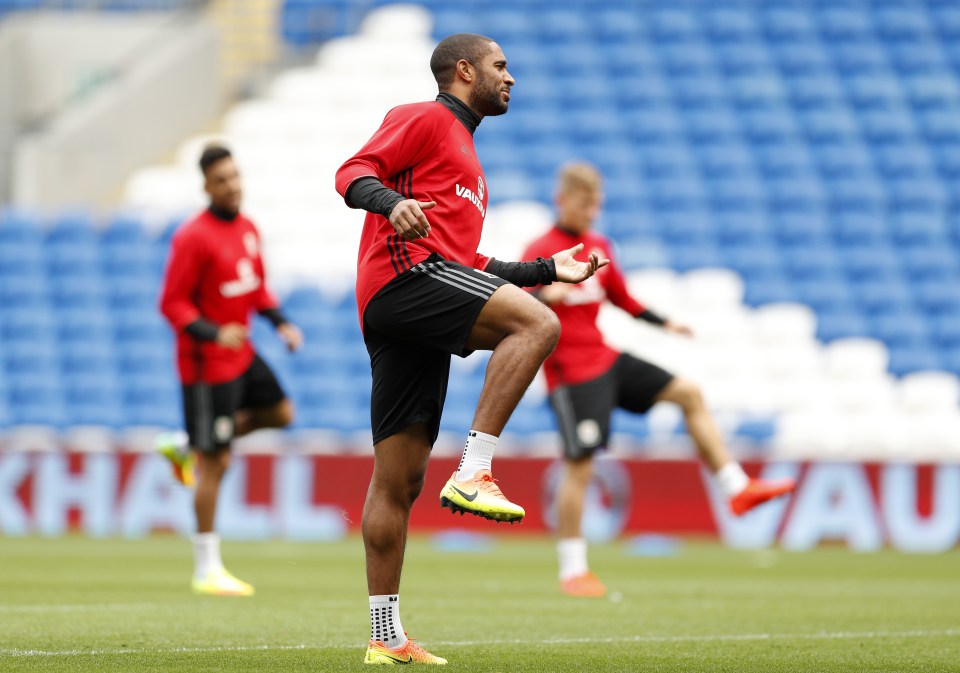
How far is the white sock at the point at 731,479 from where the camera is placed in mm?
8336

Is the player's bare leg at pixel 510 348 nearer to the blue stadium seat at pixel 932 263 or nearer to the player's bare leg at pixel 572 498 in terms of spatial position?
the player's bare leg at pixel 572 498

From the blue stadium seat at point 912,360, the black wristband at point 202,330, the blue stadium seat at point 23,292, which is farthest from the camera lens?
the blue stadium seat at point 23,292

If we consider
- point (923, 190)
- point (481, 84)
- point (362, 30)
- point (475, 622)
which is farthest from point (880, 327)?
point (481, 84)

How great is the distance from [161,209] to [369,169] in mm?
13146

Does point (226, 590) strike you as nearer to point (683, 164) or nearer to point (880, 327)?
point (880, 327)

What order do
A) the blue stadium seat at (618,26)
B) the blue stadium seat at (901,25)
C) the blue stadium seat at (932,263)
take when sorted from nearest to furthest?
the blue stadium seat at (932,263) → the blue stadium seat at (901,25) → the blue stadium seat at (618,26)

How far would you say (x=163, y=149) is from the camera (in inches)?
756

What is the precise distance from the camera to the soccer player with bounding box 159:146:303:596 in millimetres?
8461

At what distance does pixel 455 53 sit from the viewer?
527 cm

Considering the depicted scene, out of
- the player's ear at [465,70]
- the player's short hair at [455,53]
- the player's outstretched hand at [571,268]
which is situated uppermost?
the player's short hair at [455,53]

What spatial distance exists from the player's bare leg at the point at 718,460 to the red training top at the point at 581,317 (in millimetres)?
431

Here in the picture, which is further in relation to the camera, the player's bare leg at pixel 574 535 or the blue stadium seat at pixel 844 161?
the blue stadium seat at pixel 844 161

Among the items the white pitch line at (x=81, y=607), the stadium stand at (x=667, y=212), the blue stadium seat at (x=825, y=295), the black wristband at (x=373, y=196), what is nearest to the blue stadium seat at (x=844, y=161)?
the stadium stand at (x=667, y=212)

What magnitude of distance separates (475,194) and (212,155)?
3569 millimetres
